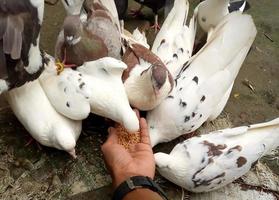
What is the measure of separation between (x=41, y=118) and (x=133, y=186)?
1.77 feet

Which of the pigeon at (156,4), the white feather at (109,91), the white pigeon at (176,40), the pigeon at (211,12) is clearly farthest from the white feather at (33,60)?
Answer: the pigeon at (156,4)

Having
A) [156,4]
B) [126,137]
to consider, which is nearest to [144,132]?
[126,137]

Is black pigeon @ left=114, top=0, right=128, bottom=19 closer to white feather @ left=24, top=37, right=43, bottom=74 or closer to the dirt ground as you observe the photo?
the dirt ground

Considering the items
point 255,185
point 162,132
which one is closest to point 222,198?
point 255,185

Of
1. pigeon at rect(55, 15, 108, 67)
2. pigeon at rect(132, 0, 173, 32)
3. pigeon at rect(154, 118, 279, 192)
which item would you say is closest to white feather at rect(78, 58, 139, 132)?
pigeon at rect(55, 15, 108, 67)

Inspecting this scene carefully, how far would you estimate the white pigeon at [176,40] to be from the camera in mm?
2619

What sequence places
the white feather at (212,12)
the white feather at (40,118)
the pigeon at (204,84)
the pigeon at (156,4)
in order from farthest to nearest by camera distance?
the pigeon at (156,4) < the white feather at (212,12) < the pigeon at (204,84) < the white feather at (40,118)

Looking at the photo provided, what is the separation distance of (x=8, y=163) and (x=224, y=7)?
1458 mm

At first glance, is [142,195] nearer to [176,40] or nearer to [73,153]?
[73,153]

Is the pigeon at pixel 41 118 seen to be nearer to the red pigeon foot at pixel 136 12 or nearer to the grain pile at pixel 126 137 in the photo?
the grain pile at pixel 126 137

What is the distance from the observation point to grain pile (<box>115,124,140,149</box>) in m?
2.21

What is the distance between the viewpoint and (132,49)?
2.47 meters

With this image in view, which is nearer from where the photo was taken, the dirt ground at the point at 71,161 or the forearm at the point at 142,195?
the forearm at the point at 142,195

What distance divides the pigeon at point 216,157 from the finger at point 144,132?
8 cm
